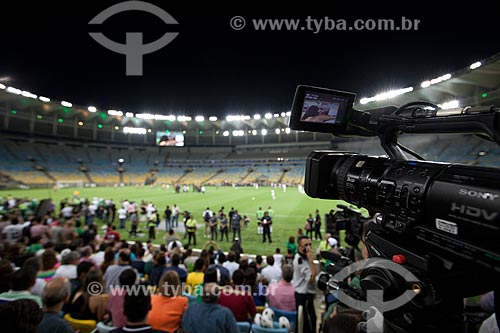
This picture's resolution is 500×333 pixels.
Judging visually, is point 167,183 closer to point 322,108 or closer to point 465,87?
point 465,87

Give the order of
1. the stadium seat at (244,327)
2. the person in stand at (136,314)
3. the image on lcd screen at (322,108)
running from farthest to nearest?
1. the stadium seat at (244,327)
2. the person in stand at (136,314)
3. the image on lcd screen at (322,108)

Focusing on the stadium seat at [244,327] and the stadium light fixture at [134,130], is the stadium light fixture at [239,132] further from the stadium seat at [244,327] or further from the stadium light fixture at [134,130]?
the stadium seat at [244,327]

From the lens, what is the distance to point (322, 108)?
1.33 m

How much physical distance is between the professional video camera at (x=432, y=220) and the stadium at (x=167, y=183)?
0.14 metres

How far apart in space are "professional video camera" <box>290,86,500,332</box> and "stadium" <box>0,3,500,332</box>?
0.46 feet

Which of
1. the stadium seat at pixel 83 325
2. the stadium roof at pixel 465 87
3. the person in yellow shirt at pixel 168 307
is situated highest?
the stadium roof at pixel 465 87

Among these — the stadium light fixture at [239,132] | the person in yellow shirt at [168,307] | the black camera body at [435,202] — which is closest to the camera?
the black camera body at [435,202]

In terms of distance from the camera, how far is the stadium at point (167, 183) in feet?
12.6

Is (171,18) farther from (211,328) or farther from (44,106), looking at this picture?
(44,106)

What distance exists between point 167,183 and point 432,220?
147 feet

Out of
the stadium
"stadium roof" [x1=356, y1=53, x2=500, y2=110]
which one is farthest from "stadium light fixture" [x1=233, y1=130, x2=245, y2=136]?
"stadium roof" [x1=356, y1=53, x2=500, y2=110]

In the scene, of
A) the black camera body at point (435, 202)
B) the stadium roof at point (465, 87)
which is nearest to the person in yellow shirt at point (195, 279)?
the black camera body at point (435, 202)

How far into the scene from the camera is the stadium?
12.6 ft

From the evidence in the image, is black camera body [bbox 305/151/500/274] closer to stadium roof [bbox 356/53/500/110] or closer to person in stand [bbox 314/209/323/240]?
person in stand [bbox 314/209/323/240]
